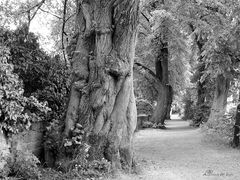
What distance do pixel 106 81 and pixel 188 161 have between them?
4691 millimetres

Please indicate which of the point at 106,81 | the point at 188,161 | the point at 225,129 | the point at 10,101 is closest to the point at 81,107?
the point at 106,81

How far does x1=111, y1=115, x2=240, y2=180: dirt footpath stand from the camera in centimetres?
836

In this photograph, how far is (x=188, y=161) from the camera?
1057 centimetres

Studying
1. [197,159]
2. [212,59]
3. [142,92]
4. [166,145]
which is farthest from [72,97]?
[142,92]

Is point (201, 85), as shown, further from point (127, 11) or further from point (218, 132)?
point (127, 11)

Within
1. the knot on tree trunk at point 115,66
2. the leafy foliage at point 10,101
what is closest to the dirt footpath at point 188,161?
the knot on tree trunk at point 115,66

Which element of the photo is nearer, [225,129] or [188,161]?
[188,161]

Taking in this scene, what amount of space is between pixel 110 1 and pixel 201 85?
811 inches

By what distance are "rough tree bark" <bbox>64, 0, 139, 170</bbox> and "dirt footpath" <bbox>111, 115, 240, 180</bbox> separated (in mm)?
943

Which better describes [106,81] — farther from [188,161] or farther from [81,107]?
[188,161]

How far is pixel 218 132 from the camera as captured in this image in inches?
612

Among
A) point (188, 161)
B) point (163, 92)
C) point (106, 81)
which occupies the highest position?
point (163, 92)

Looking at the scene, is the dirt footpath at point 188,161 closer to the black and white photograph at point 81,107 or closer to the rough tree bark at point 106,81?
the black and white photograph at point 81,107

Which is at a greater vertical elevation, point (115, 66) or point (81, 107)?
point (115, 66)
